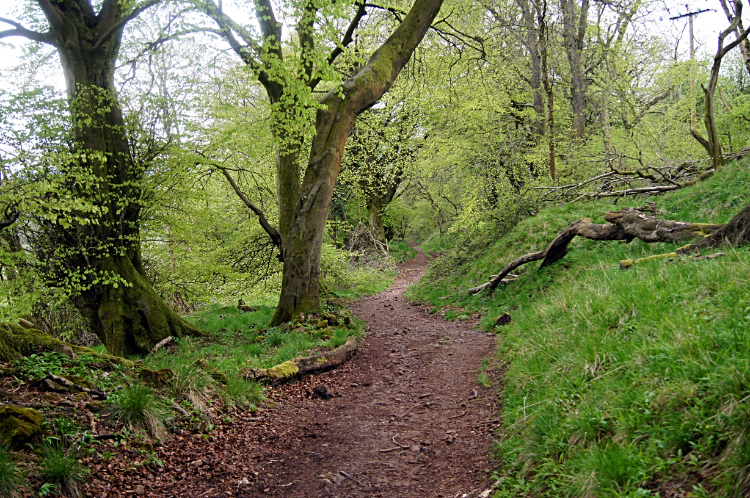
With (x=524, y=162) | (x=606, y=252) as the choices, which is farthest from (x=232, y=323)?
(x=524, y=162)

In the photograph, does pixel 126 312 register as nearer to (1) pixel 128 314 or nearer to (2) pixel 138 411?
(1) pixel 128 314

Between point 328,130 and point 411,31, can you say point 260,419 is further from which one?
point 411,31

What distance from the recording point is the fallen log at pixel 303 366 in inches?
231

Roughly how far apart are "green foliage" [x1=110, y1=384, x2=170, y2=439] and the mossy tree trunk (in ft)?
14.7

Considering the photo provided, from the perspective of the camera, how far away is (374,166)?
20828 mm

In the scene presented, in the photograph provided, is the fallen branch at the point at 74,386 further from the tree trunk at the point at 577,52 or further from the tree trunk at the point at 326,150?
the tree trunk at the point at 577,52

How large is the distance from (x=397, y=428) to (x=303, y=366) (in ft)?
7.00

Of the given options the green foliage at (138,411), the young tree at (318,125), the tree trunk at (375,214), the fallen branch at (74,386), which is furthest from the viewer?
the tree trunk at (375,214)

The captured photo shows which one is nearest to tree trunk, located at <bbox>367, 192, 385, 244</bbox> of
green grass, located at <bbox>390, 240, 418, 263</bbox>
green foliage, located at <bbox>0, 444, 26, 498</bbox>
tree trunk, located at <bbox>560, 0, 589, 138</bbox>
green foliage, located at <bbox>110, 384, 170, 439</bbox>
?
green grass, located at <bbox>390, 240, 418, 263</bbox>

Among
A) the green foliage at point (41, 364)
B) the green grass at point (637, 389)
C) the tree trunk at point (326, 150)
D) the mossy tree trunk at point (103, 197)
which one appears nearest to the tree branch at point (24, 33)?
the mossy tree trunk at point (103, 197)

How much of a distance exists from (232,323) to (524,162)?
12115 millimetres

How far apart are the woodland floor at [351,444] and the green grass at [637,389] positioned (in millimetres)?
508

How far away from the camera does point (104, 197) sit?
8.09m

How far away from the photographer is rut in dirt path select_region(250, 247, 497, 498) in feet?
11.9
